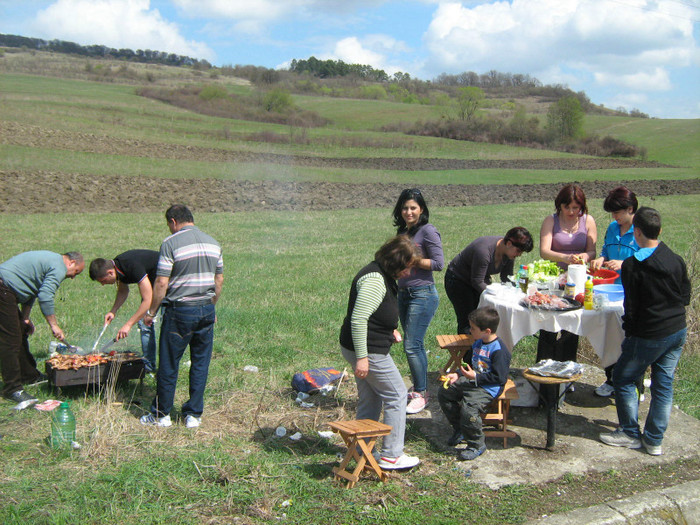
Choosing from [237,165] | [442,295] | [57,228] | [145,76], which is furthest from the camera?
[145,76]

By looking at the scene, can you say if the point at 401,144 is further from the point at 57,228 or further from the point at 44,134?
the point at 57,228

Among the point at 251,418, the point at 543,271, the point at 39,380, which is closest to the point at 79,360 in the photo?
the point at 39,380

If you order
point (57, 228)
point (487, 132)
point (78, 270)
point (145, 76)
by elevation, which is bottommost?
point (57, 228)

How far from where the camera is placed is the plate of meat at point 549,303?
583cm

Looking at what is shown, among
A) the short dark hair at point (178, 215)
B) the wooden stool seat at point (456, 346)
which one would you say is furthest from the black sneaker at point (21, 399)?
the wooden stool seat at point (456, 346)

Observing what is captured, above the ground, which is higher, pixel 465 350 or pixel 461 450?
pixel 465 350


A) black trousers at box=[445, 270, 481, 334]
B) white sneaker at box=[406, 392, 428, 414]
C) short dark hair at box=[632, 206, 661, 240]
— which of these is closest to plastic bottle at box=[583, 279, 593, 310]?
short dark hair at box=[632, 206, 661, 240]

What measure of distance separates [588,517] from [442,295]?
729 centimetres

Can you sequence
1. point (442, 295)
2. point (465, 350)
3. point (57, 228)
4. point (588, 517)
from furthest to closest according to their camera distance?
point (57, 228), point (442, 295), point (465, 350), point (588, 517)

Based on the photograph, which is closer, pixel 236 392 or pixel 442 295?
pixel 236 392

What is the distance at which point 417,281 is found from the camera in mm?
6023

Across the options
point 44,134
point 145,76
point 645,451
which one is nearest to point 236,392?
point 645,451

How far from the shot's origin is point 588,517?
4379mm

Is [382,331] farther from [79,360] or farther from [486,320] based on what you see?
[79,360]
